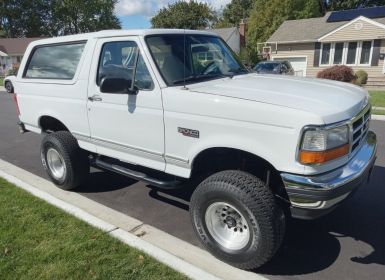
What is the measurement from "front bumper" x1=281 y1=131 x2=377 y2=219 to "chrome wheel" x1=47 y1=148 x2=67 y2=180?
3.43m

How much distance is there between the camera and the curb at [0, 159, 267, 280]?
336 centimetres

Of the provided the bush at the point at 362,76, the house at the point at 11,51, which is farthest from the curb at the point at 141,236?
the house at the point at 11,51

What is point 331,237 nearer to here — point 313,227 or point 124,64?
point 313,227

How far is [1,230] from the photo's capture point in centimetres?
408

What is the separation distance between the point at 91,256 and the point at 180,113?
1.63 meters

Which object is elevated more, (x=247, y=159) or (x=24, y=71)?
(x=24, y=71)

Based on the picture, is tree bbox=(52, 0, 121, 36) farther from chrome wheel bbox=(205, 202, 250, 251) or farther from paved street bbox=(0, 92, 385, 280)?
chrome wheel bbox=(205, 202, 250, 251)

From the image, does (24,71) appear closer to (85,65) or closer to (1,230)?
(85,65)

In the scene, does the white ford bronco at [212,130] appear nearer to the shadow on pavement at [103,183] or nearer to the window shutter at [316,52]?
the shadow on pavement at [103,183]

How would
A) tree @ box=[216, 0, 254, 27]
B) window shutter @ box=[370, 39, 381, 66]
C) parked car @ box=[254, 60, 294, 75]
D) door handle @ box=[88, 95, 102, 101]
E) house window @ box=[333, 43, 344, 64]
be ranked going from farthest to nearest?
1. tree @ box=[216, 0, 254, 27]
2. house window @ box=[333, 43, 344, 64]
3. window shutter @ box=[370, 39, 381, 66]
4. parked car @ box=[254, 60, 294, 75]
5. door handle @ box=[88, 95, 102, 101]

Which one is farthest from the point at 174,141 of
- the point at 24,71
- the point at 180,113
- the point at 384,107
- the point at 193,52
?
the point at 384,107

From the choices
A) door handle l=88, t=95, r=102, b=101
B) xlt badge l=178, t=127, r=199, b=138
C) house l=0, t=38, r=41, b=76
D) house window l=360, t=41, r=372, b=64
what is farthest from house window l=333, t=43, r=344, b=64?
house l=0, t=38, r=41, b=76

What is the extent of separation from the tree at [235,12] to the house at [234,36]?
1679 centimetres

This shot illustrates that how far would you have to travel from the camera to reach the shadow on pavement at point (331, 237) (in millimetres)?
3482
